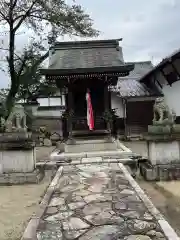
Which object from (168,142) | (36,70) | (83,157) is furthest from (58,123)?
(168,142)

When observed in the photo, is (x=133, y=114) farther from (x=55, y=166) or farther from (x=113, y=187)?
(x=113, y=187)

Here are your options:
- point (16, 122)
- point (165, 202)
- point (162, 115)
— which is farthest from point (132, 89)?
point (165, 202)

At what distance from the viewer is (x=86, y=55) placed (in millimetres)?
17734

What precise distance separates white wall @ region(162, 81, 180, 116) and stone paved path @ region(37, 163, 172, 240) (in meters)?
14.3

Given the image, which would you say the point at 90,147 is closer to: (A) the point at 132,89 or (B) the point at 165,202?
(B) the point at 165,202

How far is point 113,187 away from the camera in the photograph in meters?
8.66

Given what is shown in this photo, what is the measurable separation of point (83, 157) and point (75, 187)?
14.9ft

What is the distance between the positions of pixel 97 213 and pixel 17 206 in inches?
109

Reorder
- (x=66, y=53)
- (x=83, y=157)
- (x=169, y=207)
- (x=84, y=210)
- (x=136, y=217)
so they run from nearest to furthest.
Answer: (x=136, y=217) < (x=84, y=210) < (x=169, y=207) < (x=83, y=157) < (x=66, y=53)

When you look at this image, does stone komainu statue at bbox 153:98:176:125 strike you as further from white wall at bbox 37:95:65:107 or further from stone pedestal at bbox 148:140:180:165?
white wall at bbox 37:95:65:107

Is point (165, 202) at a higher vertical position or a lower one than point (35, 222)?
lower

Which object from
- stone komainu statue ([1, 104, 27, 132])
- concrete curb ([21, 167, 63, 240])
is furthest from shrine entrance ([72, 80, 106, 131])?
concrete curb ([21, 167, 63, 240])

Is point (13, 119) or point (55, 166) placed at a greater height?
point (13, 119)

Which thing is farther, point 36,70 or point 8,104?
point 36,70
